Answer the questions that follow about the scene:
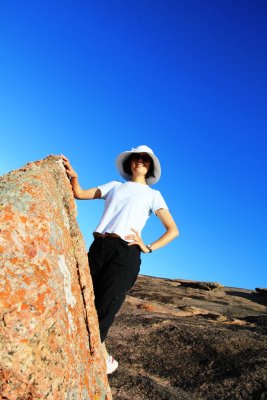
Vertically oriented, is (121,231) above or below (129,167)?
below

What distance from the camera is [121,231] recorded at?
16.9 feet

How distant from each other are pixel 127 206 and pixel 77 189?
0.87 m

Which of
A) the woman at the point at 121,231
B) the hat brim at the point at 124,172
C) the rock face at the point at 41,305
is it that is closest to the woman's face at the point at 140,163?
the woman at the point at 121,231

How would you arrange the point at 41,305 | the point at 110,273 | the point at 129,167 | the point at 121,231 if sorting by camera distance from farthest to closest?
1. the point at 129,167
2. the point at 121,231
3. the point at 110,273
4. the point at 41,305

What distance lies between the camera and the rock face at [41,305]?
9.02ft

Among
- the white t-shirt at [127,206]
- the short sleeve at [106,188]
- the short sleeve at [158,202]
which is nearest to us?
the white t-shirt at [127,206]

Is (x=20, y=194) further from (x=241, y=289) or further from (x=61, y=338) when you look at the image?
(x=241, y=289)

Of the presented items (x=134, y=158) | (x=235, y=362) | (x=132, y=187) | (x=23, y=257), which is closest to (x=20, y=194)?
(x=23, y=257)

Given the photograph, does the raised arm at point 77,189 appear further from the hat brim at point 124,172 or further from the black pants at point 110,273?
the black pants at point 110,273

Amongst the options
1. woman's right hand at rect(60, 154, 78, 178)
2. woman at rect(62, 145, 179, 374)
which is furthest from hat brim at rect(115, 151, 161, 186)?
woman's right hand at rect(60, 154, 78, 178)

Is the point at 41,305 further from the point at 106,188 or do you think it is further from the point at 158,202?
the point at 106,188

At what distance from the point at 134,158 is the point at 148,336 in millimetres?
5412

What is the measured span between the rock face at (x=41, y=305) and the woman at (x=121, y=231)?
2.54 feet

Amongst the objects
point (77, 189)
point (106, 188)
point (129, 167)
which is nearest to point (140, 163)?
point (129, 167)
